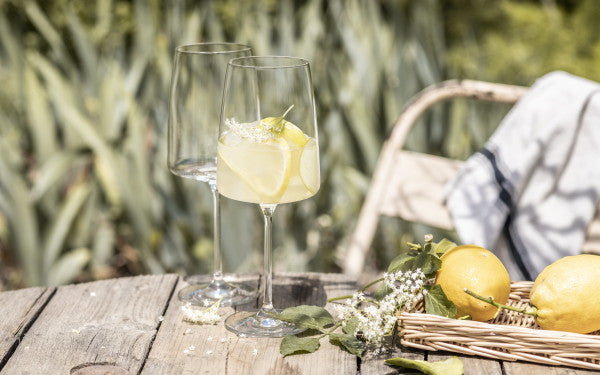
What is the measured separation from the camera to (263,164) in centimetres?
91

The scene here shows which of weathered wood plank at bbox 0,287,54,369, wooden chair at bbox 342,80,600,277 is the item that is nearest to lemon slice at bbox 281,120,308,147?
weathered wood plank at bbox 0,287,54,369

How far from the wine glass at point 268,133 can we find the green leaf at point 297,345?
17cm

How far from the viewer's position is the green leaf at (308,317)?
0.98 m

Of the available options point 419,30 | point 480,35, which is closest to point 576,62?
point 480,35

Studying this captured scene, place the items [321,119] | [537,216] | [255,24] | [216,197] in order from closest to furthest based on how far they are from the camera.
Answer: [216,197] < [537,216] < [321,119] < [255,24]

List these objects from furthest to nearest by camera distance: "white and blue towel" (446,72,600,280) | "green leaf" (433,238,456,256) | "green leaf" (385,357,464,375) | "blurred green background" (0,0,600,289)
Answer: "blurred green background" (0,0,600,289) < "white and blue towel" (446,72,600,280) < "green leaf" (433,238,456,256) < "green leaf" (385,357,464,375)

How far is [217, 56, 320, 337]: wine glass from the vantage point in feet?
3.00

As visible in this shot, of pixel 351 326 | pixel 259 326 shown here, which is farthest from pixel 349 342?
pixel 259 326

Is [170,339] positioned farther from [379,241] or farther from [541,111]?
[379,241]

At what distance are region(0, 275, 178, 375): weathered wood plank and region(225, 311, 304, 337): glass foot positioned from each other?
11 cm

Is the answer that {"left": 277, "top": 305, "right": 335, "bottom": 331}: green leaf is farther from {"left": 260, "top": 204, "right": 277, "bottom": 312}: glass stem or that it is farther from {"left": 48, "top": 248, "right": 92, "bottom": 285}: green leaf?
{"left": 48, "top": 248, "right": 92, "bottom": 285}: green leaf

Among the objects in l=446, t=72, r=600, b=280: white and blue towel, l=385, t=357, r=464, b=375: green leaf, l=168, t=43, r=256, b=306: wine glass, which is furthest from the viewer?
l=446, t=72, r=600, b=280: white and blue towel

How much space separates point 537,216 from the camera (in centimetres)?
158

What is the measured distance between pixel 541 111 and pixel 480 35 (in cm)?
179
